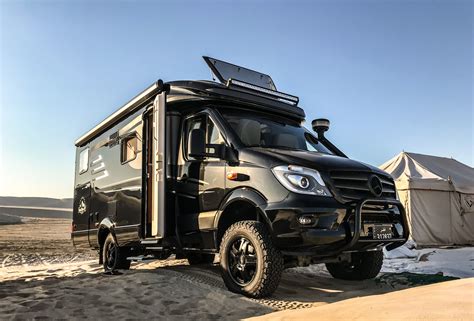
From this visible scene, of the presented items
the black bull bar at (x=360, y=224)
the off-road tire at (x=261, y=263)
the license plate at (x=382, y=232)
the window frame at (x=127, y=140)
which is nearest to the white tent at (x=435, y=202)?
the black bull bar at (x=360, y=224)

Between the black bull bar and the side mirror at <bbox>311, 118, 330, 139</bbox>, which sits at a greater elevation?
the side mirror at <bbox>311, 118, 330, 139</bbox>

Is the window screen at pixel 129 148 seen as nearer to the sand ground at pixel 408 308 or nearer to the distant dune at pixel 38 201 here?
the sand ground at pixel 408 308

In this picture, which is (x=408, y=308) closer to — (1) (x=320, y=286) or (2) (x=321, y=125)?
(1) (x=320, y=286)

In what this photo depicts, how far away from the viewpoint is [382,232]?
5.70 m

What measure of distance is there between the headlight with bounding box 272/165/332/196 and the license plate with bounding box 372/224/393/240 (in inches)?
32.0

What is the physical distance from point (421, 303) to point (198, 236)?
3539mm

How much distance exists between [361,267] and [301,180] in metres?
2.58

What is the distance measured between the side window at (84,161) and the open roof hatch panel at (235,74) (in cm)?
435

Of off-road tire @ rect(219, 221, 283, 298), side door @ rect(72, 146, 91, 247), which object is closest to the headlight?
off-road tire @ rect(219, 221, 283, 298)

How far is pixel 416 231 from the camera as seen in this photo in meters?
15.8

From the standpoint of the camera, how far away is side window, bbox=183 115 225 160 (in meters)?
6.32

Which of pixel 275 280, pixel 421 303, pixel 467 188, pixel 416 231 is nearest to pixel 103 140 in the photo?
pixel 275 280

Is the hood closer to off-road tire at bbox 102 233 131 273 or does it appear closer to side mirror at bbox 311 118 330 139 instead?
side mirror at bbox 311 118 330 139

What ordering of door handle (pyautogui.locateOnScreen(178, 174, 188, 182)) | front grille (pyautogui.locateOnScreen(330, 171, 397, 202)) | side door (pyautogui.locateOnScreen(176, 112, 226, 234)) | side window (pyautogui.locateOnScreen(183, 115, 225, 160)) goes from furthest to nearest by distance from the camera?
door handle (pyautogui.locateOnScreen(178, 174, 188, 182)) → side window (pyautogui.locateOnScreen(183, 115, 225, 160)) → side door (pyautogui.locateOnScreen(176, 112, 226, 234)) → front grille (pyautogui.locateOnScreen(330, 171, 397, 202))
